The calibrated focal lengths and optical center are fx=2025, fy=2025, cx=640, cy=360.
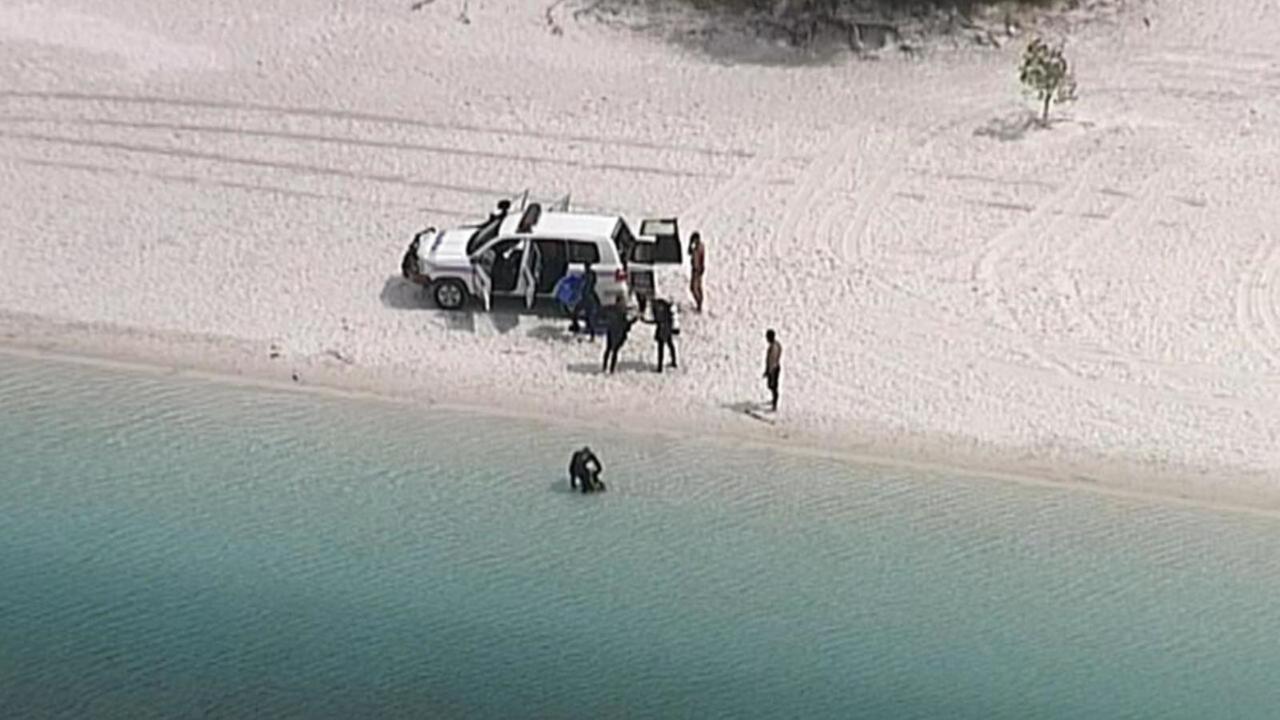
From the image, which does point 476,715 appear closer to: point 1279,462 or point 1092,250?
point 1279,462

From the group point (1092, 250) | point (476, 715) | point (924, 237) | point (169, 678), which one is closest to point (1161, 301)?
point (1092, 250)

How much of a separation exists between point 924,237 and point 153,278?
39.3 feet

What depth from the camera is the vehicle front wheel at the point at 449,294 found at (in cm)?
2962

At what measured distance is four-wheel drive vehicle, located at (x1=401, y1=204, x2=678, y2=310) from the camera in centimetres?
2908

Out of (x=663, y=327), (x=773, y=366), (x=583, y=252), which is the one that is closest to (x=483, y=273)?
(x=583, y=252)

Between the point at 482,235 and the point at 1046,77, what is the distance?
11355mm

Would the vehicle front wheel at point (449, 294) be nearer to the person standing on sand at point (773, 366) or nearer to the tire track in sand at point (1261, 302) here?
the person standing on sand at point (773, 366)

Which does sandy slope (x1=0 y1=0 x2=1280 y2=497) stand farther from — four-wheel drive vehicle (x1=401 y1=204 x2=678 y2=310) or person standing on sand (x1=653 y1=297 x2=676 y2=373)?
four-wheel drive vehicle (x1=401 y1=204 x2=678 y2=310)

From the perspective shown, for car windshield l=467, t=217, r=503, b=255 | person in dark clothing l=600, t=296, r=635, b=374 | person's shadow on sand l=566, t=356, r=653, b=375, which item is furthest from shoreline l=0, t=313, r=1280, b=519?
car windshield l=467, t=217, r=503, b=255

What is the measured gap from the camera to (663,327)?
1102 inches

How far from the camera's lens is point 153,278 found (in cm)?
3081

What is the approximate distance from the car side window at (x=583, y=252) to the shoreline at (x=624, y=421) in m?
2.45

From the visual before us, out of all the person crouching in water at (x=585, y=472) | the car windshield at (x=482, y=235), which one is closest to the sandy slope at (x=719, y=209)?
the car windshield at (x=482, y=235)

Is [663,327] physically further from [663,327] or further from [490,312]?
[490,312]
